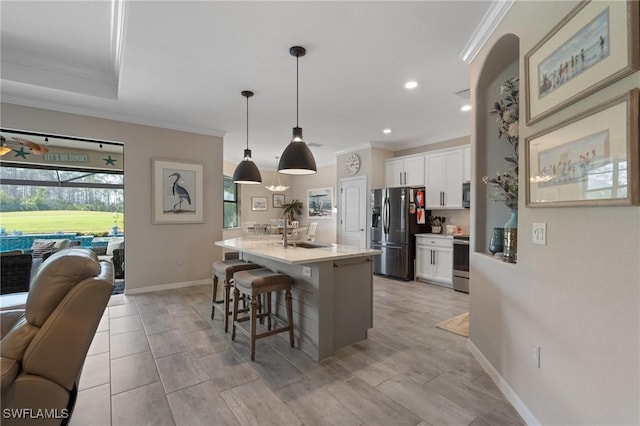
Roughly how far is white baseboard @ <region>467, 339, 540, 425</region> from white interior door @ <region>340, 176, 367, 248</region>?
3.68 m

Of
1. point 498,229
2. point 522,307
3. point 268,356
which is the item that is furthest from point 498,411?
point 268,356

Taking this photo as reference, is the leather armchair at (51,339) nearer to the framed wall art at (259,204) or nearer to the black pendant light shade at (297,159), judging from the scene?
the black pendant light shade at (297,159)

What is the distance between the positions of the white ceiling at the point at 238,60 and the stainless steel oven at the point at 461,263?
6.21ft

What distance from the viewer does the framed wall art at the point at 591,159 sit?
1.05 metres

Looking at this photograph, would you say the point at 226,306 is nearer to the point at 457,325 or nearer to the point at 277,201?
the point at 457,325

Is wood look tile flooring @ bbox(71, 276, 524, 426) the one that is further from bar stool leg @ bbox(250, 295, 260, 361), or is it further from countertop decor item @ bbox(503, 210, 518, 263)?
countertop decor item @ bbox(503, 210, 518, 263)

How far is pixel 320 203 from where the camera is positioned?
8.38 meters

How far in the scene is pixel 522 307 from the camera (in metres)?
1.76

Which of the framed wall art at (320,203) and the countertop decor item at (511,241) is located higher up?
the framed wall art at (320,203)

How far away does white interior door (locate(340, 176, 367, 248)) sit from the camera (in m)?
6.05

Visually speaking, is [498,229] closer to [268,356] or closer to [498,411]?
[498,411]

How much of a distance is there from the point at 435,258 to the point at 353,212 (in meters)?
1.99

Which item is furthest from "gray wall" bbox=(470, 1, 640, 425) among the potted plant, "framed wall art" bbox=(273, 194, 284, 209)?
"framed wall art" bbox=(273, 194, 284, 209)

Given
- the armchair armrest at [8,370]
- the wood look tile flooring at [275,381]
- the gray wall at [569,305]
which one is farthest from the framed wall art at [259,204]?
the armchair armrest at [8,370]
